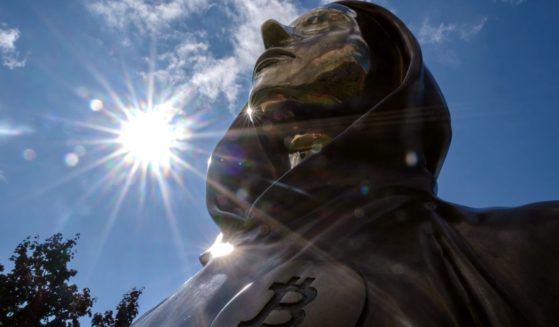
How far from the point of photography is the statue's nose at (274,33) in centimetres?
247

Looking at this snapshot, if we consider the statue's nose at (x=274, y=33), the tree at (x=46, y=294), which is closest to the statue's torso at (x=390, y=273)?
the statue's nose at (x=274, y=33)

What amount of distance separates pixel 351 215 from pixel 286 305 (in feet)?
1.68

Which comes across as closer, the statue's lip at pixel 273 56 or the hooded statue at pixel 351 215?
the hooded statue at pixel 351 215

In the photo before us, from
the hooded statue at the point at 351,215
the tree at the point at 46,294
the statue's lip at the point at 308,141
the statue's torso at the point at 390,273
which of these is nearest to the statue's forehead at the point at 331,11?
A: the hooded statue at the point at 351,215

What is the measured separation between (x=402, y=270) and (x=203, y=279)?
0.75 metres

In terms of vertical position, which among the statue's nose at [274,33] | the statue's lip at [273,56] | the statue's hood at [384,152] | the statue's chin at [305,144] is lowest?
the statue's hood at [384,152]

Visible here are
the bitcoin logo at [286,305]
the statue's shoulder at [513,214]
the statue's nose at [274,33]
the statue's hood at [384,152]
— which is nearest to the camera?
the bitcoin logo at [286,305]

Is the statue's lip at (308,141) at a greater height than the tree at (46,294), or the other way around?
the tree at (46,294)

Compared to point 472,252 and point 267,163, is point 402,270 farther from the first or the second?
point 267,163

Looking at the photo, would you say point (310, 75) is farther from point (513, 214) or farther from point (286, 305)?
point (286, 305)

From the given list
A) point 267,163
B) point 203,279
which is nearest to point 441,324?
point 203,279

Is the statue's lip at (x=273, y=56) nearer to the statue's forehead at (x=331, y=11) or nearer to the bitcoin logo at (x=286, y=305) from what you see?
the statue's forehead at (x=331, y=11)

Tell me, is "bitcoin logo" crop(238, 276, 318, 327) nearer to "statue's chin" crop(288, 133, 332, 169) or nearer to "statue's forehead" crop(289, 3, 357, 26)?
"statue's chin" crop(288, 133, 332, 169)

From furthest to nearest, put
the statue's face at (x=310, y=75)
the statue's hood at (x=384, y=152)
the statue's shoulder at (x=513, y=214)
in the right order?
1. the statue's face at (x=310, y=75)
2. the statue's hood at (x=384, y=152)
3. the statue's shoulder at (x=513, y=214)
